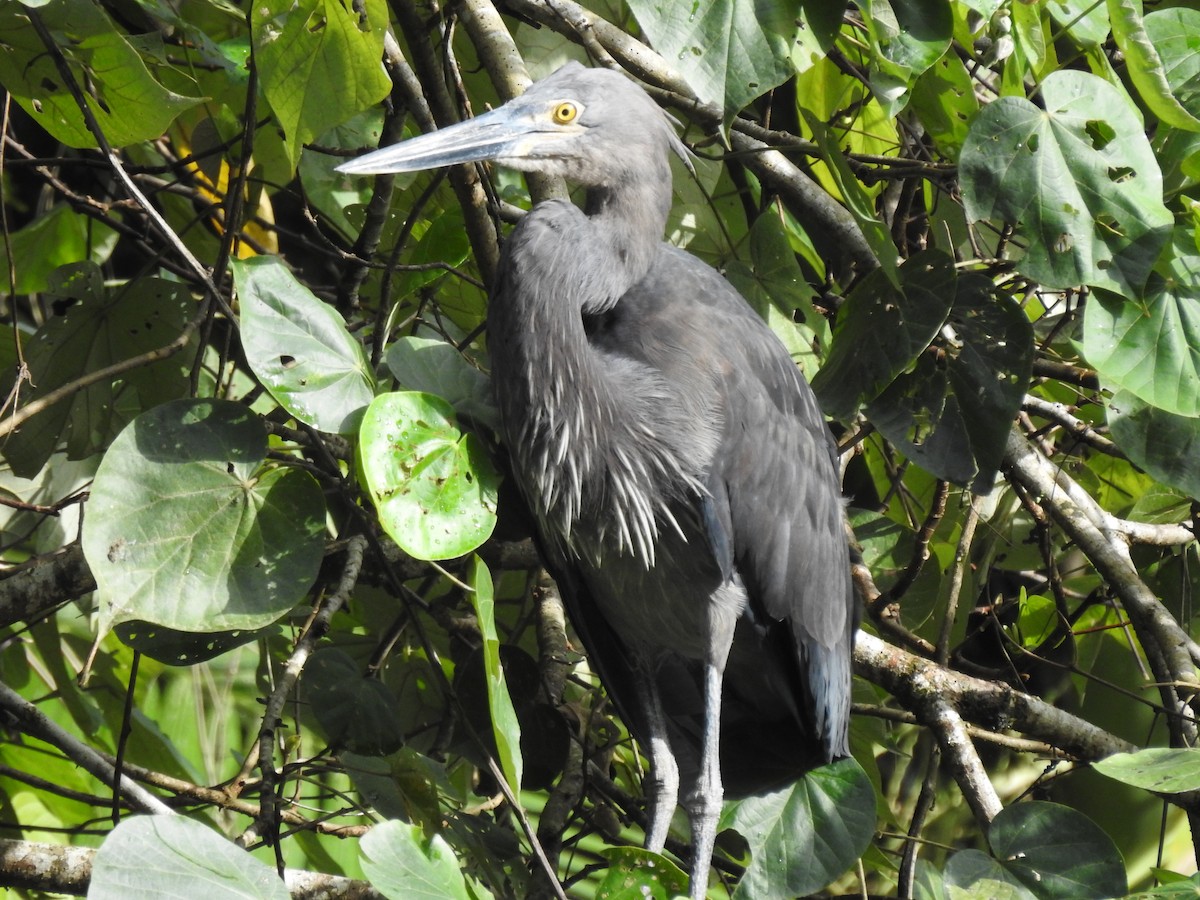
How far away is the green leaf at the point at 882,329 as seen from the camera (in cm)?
214

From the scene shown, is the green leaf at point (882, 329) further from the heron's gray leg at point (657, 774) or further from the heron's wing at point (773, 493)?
the heron's gray leg at point (657, 774)

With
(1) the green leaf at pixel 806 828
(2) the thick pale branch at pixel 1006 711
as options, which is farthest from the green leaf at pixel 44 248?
(2) the thick pale branch at pixel 1006 711

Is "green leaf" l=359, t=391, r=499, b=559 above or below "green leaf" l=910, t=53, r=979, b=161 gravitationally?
below

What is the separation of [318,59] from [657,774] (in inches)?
57.1

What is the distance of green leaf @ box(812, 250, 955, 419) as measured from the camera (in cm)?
214

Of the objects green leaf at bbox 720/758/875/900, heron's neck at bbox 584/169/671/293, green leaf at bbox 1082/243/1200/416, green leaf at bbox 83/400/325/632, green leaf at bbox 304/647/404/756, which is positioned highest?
heron's neck at bbox 584/169/671/293

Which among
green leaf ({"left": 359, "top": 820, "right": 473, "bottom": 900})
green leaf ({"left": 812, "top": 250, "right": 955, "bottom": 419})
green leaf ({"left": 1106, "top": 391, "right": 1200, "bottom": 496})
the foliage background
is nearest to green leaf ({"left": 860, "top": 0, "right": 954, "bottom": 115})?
the foliage background

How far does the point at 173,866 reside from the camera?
4.52 feet

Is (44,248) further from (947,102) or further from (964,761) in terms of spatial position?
(964,761)

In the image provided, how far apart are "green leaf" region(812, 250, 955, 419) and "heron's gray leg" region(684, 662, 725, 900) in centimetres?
58

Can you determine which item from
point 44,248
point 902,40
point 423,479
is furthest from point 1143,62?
point 44,248

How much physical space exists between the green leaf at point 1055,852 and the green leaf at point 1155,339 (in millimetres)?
681

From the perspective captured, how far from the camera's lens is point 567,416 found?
206 centimetres

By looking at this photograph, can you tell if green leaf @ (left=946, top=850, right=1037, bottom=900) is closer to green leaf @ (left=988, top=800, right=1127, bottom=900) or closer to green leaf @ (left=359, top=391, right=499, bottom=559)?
green leaf @ (left=988, top=800, right=1127, bottom=900)
